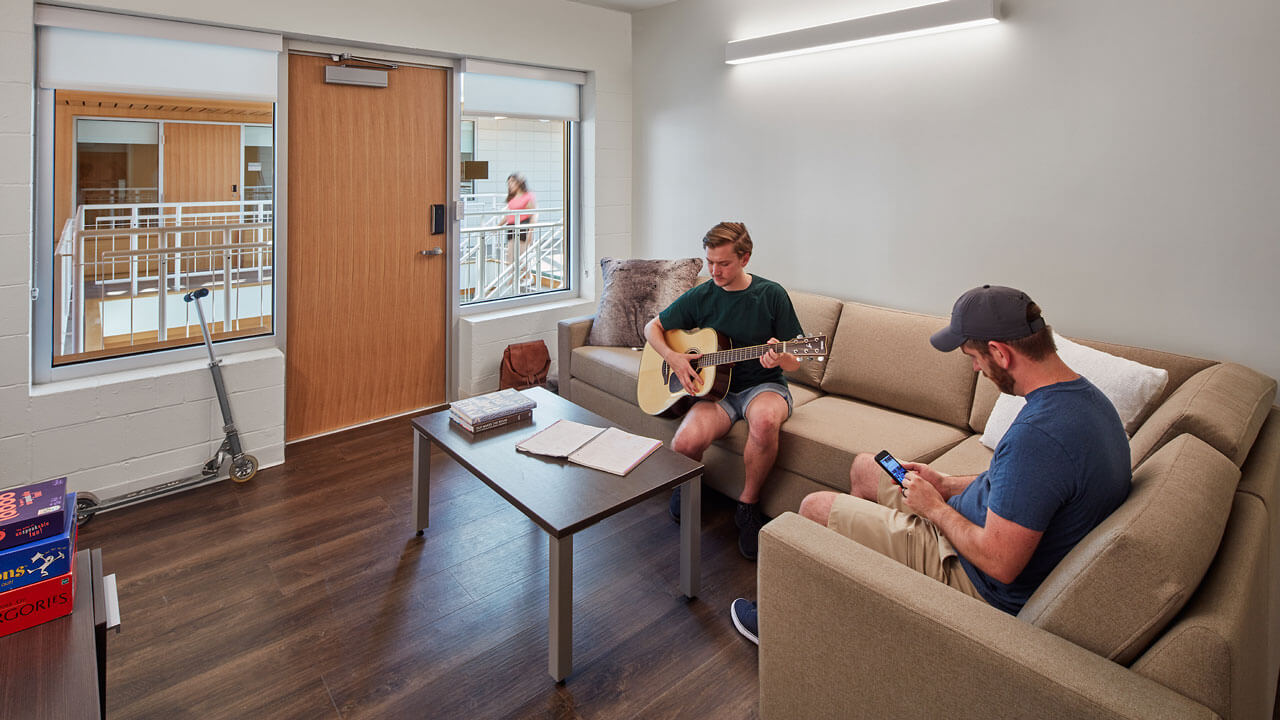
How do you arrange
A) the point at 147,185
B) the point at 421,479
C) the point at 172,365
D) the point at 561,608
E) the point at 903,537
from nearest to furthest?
the point at 903,537
the point at 561,608
the point at 421,479
the point at 147,185
the point at 172,365

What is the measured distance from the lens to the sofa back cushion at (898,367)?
295 centimetres

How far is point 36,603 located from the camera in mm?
1337

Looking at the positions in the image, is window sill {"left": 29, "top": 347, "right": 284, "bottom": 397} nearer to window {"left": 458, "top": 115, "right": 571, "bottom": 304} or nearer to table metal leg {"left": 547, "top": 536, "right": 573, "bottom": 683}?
window {"left": 458, "top": 115, "right": 571, "bottom": 304}

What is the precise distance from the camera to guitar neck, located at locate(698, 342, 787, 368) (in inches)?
112

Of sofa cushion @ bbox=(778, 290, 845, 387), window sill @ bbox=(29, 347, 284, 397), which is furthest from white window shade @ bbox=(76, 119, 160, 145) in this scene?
sofa cushion @ bbox=(778, 290, 845, 387)

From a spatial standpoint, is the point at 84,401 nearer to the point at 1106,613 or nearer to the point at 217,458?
the point at 217,458

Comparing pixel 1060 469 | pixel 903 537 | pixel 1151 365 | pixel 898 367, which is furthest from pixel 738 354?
pixel 1060 469

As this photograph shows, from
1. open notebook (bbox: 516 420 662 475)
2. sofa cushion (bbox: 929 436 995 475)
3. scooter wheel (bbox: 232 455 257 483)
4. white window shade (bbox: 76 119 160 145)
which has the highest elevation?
white window shade (bbox: 76 119 160 145)

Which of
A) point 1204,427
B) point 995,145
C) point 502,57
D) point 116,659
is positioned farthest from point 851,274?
point 116,659

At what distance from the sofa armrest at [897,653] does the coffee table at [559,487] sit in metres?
0.59

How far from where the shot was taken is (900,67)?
3418 millimetres

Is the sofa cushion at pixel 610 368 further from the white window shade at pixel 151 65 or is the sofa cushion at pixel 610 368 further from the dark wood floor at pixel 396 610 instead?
the white window shade at pixel 151 65

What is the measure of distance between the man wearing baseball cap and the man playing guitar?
42.3 inches

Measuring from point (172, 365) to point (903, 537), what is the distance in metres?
3.25
